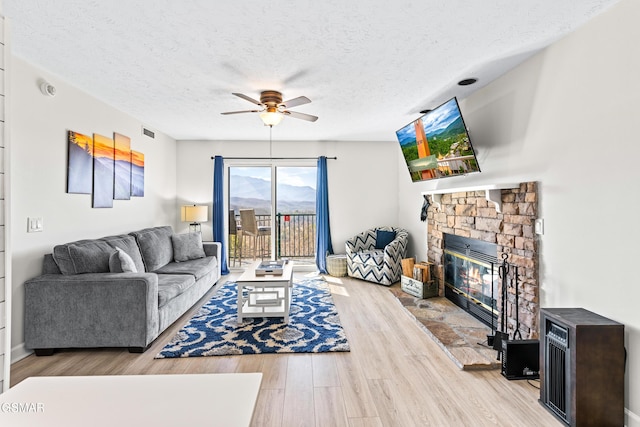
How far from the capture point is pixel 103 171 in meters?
3.88

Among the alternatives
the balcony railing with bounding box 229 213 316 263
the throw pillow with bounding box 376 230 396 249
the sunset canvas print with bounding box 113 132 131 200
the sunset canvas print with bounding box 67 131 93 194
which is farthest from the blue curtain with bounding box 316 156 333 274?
the sunset canvas print with bounding box 67 131 93 194

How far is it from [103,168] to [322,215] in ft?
11.5

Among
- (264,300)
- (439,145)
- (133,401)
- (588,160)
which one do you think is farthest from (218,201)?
(133,401)

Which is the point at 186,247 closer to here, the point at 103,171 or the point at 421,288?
the point at 103,171

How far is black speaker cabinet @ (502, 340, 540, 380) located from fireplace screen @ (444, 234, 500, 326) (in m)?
0.59

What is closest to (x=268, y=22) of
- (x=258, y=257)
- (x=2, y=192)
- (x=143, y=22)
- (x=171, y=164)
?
(x=143, y=22)

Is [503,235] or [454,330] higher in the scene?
[503,235]

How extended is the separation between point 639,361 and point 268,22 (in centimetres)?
300

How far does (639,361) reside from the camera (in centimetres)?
189

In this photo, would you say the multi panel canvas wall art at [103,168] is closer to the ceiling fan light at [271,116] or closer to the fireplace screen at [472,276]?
the ceiling fan light at [271,116]

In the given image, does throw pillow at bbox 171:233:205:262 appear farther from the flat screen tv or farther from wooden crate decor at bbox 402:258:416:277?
the flat screen tv

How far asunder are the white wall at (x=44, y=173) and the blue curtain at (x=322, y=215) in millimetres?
3173

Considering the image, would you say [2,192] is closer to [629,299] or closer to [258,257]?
[629,299]

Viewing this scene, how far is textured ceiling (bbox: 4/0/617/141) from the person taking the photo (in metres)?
2.07
